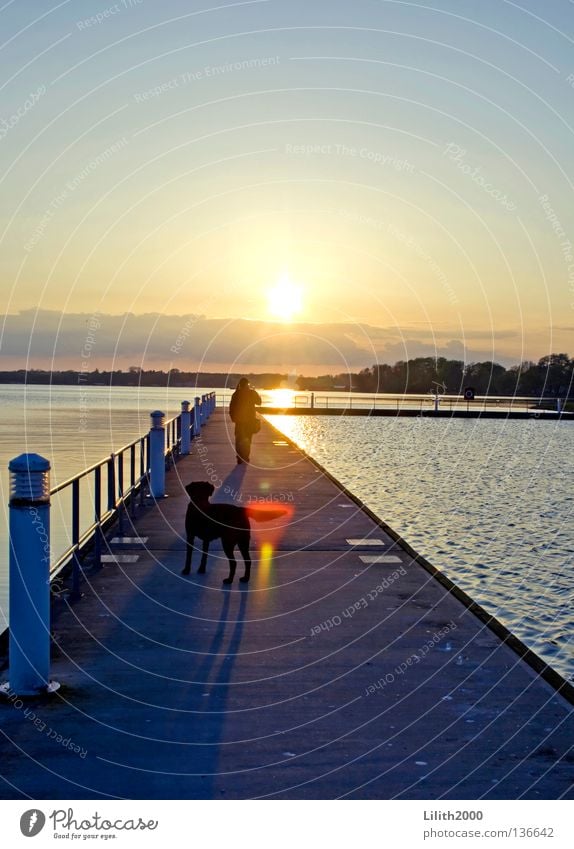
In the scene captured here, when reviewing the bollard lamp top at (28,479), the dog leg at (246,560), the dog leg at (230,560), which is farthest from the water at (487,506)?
the bollard lamp top at (28,479)

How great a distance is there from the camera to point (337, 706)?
6098mm

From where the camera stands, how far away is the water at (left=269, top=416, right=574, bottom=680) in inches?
474

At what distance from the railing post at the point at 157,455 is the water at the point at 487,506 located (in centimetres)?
456

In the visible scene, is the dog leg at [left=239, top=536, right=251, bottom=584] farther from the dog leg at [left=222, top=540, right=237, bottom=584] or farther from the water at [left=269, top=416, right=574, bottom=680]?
the water at [left=269, top=416, right=574, bottom=680]

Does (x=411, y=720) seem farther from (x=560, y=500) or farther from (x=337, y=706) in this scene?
(x=560, y=500)

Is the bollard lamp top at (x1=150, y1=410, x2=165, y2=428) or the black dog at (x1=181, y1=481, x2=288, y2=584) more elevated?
the bollard lamp top at (x1=150, y1=410, x2=165, y2=428)

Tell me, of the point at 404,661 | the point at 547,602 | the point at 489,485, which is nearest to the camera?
the point at 404,661

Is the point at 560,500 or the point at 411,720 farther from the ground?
the point at 411,720

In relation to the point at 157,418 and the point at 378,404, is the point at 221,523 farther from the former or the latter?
the point at 378,404

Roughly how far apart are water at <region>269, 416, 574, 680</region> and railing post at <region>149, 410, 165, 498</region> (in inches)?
180

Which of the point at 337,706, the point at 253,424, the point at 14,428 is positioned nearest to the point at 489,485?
the point at 253,424

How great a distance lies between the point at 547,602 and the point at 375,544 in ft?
7.69
